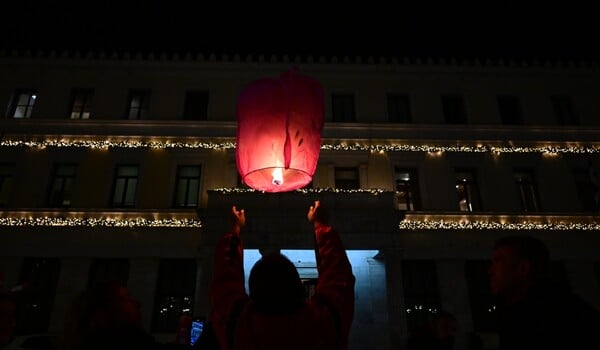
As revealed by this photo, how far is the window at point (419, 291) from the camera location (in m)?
13.8

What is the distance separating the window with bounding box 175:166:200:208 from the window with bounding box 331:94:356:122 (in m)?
6.86

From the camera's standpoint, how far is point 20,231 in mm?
14258

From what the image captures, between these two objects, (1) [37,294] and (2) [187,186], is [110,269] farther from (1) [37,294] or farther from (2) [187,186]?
(2) [187,186]

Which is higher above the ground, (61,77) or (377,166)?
(61,77)

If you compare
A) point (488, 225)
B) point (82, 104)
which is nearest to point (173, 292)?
point (82, 104)

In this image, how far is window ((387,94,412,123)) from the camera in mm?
17703

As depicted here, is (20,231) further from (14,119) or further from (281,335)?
(281,335)

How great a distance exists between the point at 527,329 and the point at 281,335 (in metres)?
1.25

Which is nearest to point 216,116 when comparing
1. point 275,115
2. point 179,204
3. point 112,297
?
point 179,204

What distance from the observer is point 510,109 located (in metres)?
18.2

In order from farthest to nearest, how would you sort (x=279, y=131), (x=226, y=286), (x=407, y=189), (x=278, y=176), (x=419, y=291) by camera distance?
(x=407, y=189) < (x=419, y=291) < (x=278, y=176) < (x=279, y=131) < (x=226, y=286)

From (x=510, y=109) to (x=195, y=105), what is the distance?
15.3 m

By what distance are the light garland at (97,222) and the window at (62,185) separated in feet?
3.06

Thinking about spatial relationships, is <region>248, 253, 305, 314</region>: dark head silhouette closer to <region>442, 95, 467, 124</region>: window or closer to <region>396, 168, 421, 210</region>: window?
<region>396, 168, 421, 210</region>: window
